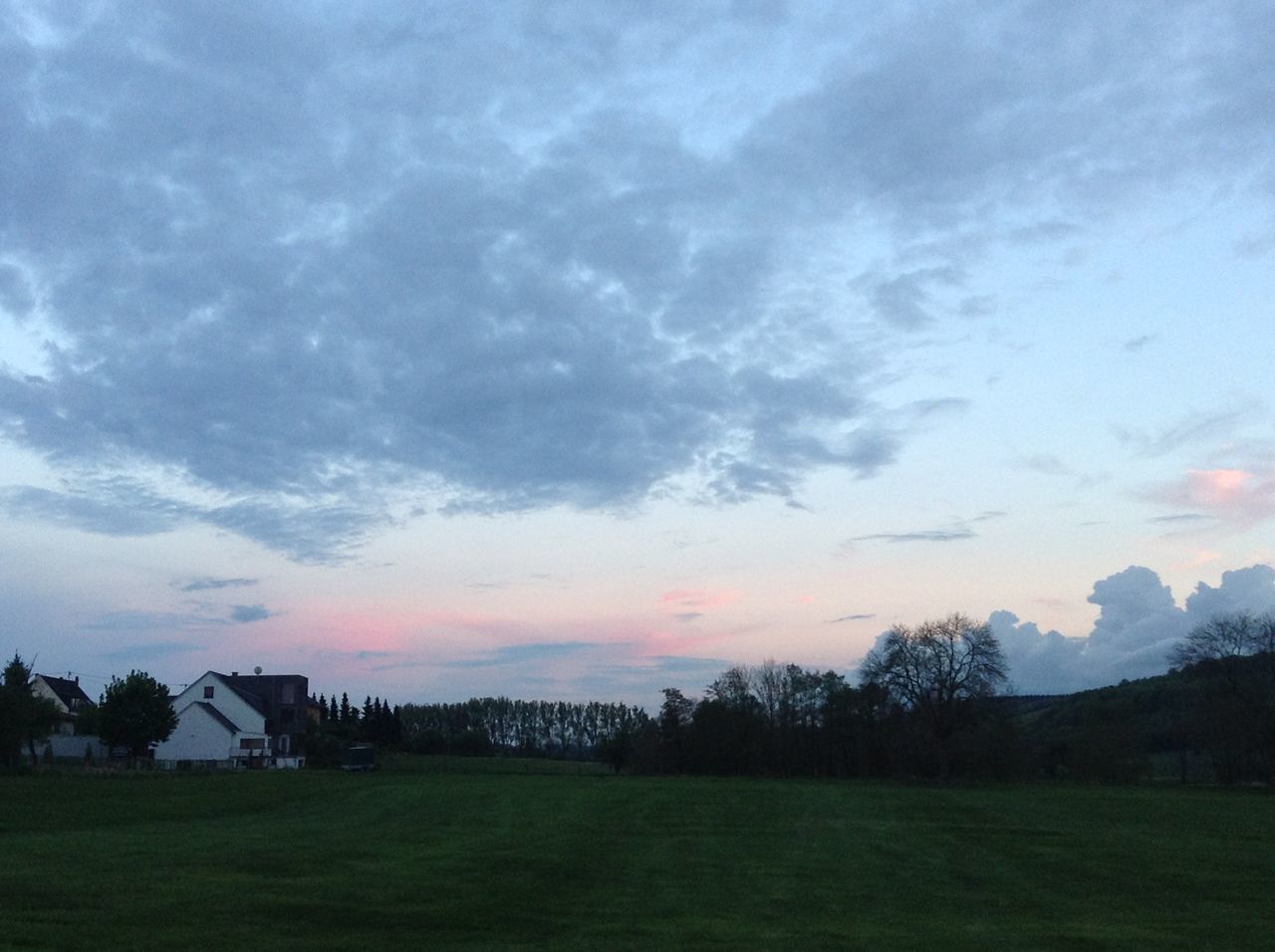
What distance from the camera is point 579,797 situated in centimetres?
4506

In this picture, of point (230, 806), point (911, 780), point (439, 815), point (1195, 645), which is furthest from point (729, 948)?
point (1195, 645)

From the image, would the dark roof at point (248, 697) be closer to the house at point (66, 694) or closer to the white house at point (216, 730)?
the white house at point (216, 730)

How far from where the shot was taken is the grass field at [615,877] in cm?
1358

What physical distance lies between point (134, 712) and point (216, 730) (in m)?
15.5

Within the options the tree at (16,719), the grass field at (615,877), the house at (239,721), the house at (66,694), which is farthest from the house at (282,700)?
the grass field at (615,877)

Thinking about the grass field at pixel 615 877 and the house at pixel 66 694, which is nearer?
the grass field at pixel 615 877

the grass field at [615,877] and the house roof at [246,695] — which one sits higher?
the house roof at [246,695]

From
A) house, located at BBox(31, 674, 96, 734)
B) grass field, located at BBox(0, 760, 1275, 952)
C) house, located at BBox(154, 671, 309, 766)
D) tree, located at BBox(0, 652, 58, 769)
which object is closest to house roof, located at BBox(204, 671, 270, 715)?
house, located at BBox(154, 671, 309, 766)

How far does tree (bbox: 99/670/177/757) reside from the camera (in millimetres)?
71438

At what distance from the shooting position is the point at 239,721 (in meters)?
90.9

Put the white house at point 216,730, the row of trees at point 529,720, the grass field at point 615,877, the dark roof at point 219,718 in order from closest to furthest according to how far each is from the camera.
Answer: the grass field at point 615,877
the white house at point 216,730
the dark roof at point 219,718
the row of trees at point 529,720

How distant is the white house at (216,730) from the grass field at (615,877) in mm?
48872

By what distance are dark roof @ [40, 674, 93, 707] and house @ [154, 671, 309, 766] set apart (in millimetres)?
15490

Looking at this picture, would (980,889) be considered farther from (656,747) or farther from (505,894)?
(656,747)
